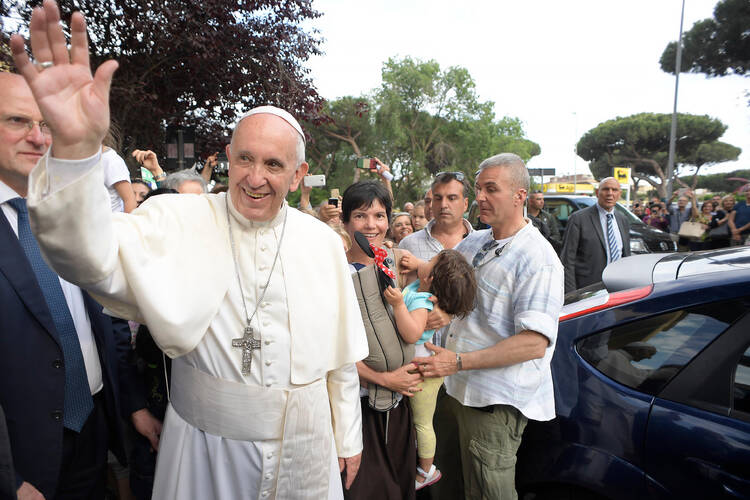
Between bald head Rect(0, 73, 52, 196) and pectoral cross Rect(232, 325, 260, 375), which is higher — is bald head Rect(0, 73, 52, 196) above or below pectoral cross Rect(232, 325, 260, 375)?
above

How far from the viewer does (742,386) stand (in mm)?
1758

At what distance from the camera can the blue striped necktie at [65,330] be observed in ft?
5.38

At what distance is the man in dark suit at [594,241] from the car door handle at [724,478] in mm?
3817

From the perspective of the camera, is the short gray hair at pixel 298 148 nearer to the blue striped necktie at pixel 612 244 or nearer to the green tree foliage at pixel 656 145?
the blue striped necktie at pixel 612 244

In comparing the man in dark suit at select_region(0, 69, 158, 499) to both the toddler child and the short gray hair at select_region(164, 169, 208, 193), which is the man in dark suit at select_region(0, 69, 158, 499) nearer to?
the toddler child

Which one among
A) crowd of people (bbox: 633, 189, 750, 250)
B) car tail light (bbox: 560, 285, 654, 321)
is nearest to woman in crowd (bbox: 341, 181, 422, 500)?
car tail light (bbox: 560, 285, 654, 321)

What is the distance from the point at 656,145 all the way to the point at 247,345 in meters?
56.4

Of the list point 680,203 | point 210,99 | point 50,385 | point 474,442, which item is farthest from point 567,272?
point 680,203

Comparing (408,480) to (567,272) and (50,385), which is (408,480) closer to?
(50,385)

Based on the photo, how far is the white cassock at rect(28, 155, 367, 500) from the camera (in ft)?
4.49

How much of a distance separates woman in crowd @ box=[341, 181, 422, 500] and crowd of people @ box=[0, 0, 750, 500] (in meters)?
0.01

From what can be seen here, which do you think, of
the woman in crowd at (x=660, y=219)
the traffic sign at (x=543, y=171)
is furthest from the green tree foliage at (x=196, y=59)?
the woman in crowd at (x=660, y=219)

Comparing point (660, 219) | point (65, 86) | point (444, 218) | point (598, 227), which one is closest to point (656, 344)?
point (444, 218)

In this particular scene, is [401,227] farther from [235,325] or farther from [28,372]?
[28,372]
